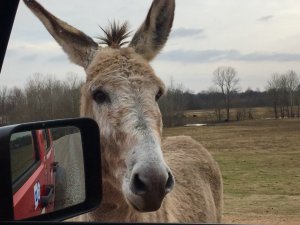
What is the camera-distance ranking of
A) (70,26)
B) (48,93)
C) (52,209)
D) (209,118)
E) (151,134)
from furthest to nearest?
(209,118) → (48,93) → (70,26) → (151,134) → (52,209)

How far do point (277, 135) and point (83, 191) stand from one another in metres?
39.1

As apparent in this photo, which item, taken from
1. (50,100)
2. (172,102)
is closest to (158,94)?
(50,100)

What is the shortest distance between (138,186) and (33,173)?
65 centimetres

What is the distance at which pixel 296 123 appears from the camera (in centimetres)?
4378

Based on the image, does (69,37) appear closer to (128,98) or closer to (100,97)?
(100,97)

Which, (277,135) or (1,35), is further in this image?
(277,135)

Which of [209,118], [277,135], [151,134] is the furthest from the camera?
[209,118]

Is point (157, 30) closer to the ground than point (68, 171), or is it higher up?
higher up

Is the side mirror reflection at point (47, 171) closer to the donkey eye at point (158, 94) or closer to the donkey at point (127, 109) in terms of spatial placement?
the donkey at point (127, 109)

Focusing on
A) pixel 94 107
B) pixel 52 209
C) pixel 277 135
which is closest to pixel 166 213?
pixel 94 107

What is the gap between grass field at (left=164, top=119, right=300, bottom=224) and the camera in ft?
37.9

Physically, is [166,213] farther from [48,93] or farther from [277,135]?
[277,135]

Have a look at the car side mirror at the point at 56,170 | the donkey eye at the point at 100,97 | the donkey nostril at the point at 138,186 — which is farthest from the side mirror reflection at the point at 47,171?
the donkey eye at the point at 100,97

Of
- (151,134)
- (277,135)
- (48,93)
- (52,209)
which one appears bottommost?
(277,135)
